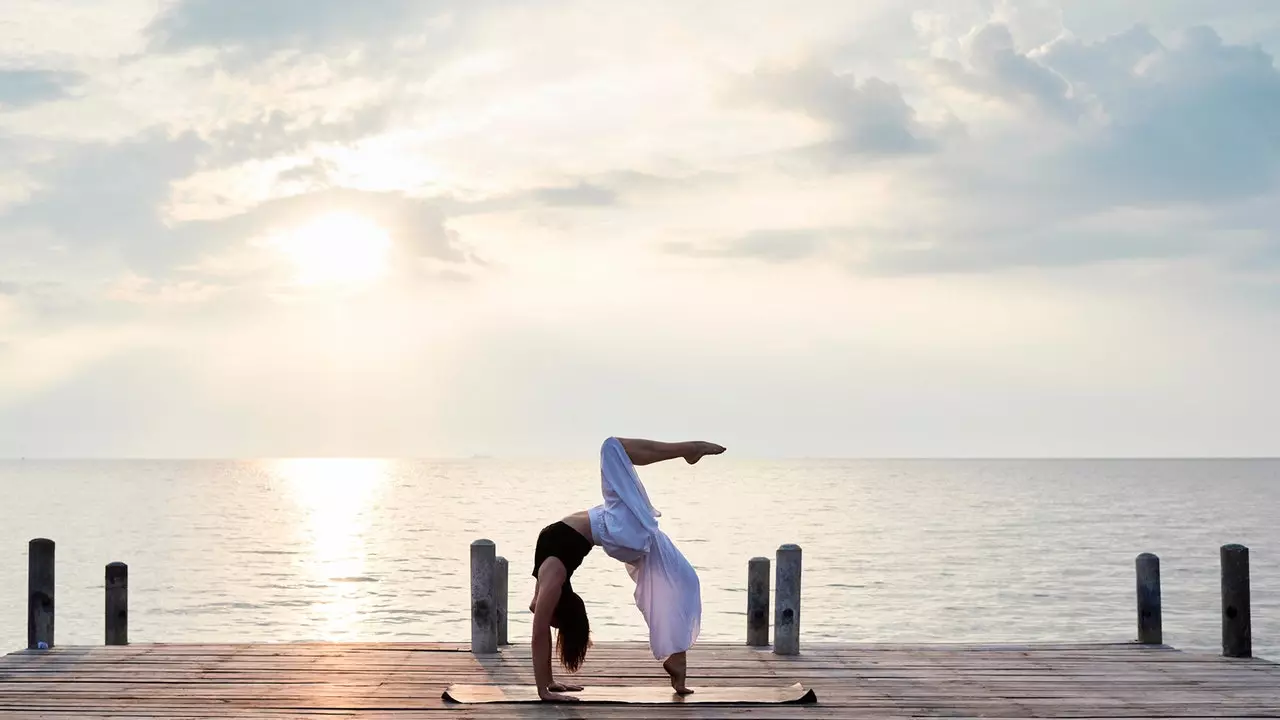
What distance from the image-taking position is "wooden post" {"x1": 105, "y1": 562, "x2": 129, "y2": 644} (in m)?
14.0

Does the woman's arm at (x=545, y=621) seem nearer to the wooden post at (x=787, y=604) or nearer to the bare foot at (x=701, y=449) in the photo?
the bare foot at (x=701, y=449)

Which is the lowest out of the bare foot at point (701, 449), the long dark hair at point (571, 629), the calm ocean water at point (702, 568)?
the calm ocean water at point (702, 568)

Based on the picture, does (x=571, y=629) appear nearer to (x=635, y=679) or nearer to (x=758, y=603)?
(x=635, y=679)

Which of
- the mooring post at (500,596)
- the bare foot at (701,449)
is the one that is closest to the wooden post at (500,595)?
the mooring post at (500,596)

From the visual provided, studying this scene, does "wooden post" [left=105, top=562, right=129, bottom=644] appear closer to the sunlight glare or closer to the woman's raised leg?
the woman's raised leg

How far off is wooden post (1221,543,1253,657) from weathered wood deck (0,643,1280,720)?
0.57 m

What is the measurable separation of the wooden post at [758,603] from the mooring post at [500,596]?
265 cm

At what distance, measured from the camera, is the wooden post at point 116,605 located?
45.8 ft

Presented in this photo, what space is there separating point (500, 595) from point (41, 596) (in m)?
5.29

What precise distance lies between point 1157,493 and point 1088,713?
5537 inches

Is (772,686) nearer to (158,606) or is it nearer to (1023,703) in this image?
(1023,703)

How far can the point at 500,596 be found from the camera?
1333 centimetres

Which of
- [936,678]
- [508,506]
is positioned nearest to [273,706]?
[936,678]

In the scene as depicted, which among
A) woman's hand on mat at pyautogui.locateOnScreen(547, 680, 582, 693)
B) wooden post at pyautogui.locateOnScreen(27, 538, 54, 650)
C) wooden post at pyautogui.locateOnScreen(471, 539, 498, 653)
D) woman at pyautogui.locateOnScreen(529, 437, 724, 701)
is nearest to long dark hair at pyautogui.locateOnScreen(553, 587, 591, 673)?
woman at pyautogui.locateOnScreen(529, 437, 724, 701)
